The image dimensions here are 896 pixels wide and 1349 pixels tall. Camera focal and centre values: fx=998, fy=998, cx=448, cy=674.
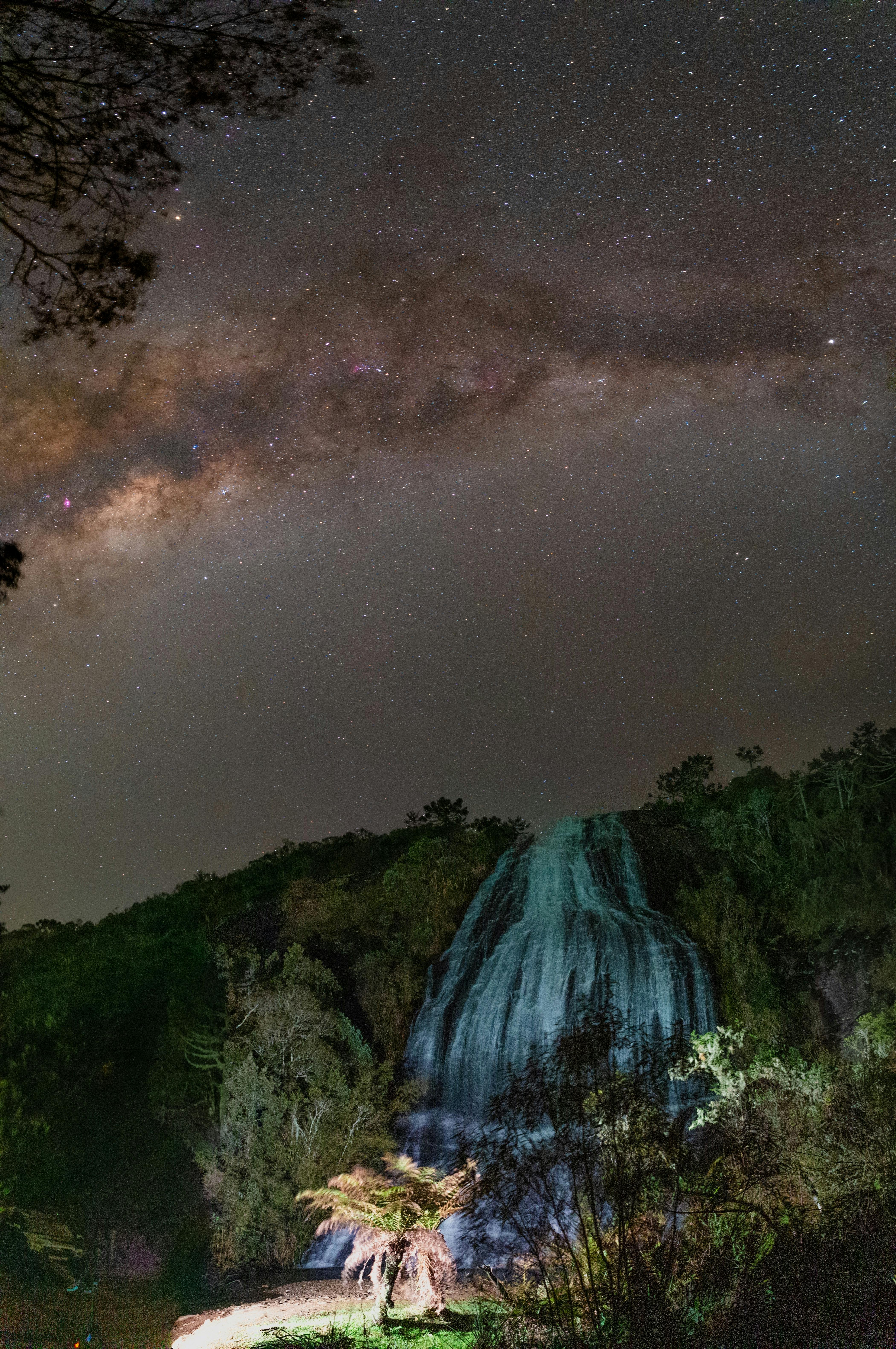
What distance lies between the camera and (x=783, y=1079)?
16.8 meters

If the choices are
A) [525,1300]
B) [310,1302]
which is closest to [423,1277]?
[310,1302]

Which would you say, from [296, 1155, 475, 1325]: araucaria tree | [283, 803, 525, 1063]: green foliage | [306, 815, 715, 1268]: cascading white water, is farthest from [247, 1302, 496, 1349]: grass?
[283, 803, 525, 1063]: green foliage

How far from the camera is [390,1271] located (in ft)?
59.3

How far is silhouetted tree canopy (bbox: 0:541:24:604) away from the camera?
10031mm

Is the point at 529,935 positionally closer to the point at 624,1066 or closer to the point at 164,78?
the point at 624,1066

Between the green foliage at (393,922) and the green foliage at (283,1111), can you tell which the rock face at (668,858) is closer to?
the green foliage at (393,922)

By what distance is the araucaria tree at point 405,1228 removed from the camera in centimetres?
1795

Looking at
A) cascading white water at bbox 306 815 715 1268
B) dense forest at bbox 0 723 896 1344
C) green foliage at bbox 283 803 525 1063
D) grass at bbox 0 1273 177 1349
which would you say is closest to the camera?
grass at bbox 0 1273 177 1349

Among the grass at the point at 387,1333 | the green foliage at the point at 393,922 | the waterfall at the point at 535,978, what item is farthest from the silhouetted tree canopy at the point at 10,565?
the green foliage at the point at 393,922

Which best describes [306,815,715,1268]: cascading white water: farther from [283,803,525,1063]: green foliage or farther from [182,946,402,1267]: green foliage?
[182,946,402,1267]: green foliage

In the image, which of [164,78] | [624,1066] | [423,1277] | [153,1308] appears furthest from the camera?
[153,1308]

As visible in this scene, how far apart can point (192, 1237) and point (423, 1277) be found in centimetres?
1364

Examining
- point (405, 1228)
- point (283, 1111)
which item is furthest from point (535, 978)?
point (405, 1228)

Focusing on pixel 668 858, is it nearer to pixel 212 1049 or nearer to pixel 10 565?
pixel 212 1049
